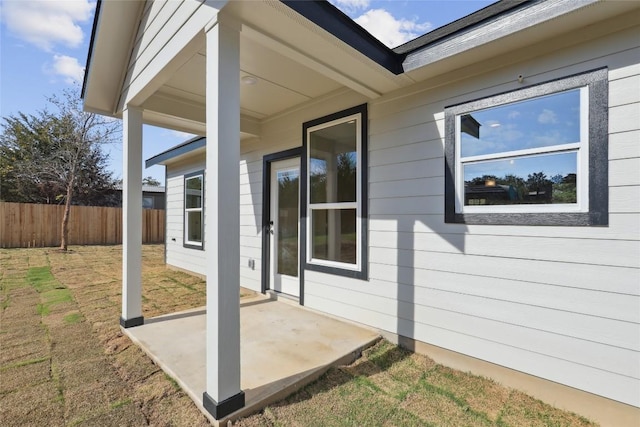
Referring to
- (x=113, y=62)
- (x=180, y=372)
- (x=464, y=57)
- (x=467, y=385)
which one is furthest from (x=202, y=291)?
(x=464, y=57)

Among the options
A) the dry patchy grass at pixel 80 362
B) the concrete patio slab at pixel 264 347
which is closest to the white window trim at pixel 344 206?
the concrete patio slab at pixel 264 347

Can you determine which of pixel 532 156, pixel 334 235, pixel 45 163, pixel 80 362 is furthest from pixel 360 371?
pixel 45 163

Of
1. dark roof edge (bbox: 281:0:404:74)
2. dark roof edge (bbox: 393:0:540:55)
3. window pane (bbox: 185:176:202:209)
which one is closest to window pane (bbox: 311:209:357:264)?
dark roof edge (bbox: 281:0:404:74)

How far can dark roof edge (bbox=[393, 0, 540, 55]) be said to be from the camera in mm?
2071

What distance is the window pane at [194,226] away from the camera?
643cm

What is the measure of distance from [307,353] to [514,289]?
5.65ft

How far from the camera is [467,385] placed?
7.55 ft

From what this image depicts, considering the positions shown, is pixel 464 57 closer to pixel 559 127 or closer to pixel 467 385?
pixel 559 127

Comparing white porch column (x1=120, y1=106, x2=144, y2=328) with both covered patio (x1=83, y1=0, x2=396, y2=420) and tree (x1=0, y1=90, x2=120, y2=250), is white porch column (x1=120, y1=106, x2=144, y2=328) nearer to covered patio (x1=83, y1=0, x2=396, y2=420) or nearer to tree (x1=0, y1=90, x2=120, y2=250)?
covered patio (x1=83, y1=0, x2=396, y2=420)

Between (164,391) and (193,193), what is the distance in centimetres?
508

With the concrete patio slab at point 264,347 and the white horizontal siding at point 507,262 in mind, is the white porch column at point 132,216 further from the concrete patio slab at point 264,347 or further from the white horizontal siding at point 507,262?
the white horizontal siding at point 507,262

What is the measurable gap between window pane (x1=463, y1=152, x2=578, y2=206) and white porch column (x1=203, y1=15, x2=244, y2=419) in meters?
1.89

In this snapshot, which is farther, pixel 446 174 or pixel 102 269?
pixel 102 269

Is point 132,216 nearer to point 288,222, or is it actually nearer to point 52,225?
point 288,222
